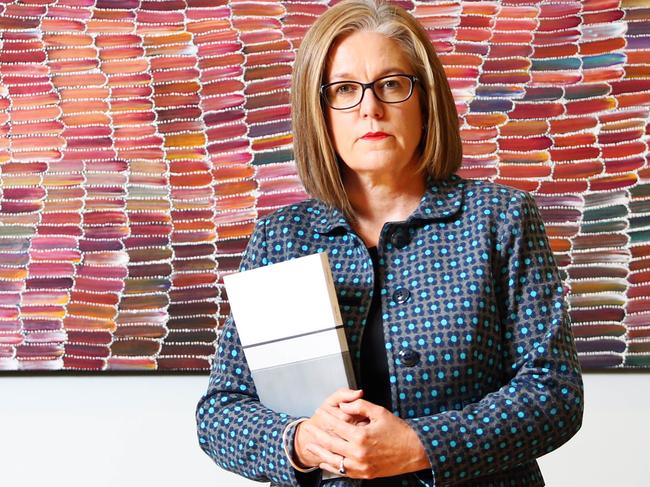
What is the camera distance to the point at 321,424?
3.51ft

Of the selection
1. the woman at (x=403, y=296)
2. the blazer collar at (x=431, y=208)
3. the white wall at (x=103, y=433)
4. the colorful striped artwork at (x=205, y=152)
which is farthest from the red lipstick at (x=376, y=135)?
the white wall at (x=103, y=433)

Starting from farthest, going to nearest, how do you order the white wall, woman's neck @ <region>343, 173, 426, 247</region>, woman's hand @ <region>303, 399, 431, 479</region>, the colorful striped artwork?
the white wall < the colorful striped artwork < woman's neck @ <region>343, 173, 426, 247</region> < woman's hand @ <region>303, 399, 431, 479</region>

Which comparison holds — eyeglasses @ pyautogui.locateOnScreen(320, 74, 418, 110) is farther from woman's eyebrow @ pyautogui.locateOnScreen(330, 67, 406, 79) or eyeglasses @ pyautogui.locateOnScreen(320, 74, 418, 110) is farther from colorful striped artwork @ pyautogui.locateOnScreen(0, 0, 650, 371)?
colorful striped artwork @ pyautogui.locateOnScreen(0, 0, 650, 371)

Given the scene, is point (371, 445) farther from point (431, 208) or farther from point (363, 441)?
point (431, 208)

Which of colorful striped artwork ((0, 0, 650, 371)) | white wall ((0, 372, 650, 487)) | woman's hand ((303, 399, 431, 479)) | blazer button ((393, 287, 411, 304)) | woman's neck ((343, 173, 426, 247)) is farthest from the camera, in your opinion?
white wall ((0, 372, 650, 487))

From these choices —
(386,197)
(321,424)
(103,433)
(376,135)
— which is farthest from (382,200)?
(103,433)

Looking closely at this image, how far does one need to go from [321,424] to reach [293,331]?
0.13 meters

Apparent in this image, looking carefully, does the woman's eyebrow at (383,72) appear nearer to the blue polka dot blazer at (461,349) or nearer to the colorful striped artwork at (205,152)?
the blue polka dot blazer at (461,349)

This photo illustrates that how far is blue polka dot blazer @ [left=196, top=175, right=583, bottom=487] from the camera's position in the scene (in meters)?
1.08

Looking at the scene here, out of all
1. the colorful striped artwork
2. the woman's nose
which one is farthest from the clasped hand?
the colorful striped artwork

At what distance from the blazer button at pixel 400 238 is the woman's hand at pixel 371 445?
0.83ft

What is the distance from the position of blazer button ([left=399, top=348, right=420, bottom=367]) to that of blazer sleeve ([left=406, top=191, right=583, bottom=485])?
78 millimetres

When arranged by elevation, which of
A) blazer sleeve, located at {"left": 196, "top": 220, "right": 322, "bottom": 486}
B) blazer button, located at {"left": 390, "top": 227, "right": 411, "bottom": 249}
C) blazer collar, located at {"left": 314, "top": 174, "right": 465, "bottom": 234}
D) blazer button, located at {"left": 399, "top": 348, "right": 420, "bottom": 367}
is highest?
blazer collar, located at {"left": 314, "top": 174, "right": 465, "bottom": 234}

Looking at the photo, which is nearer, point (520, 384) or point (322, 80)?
point (520, 384)
